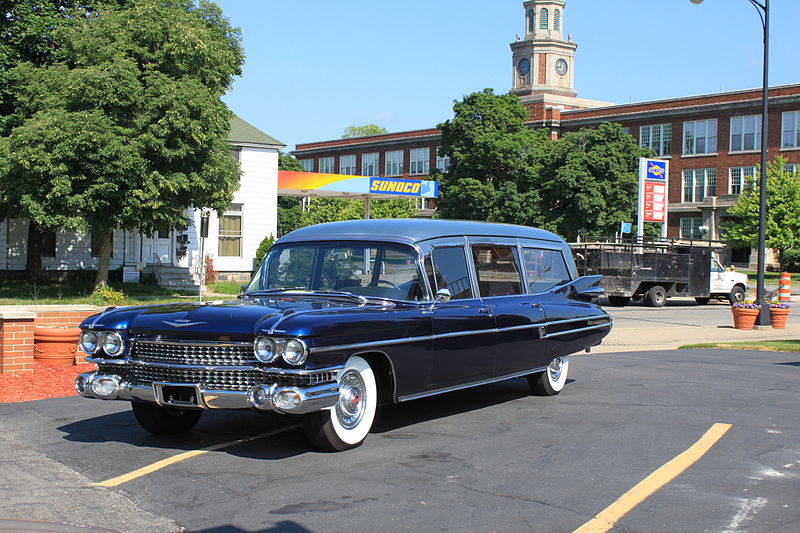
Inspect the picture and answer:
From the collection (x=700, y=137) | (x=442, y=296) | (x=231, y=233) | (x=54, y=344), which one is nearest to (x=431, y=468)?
(x=442, y=296)

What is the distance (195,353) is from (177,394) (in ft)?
1.10

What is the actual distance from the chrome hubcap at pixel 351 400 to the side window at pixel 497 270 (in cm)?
205

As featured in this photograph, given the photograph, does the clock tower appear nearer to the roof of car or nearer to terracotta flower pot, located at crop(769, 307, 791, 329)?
terracotta flower pot, located at crop(769, 307, 791, 329)

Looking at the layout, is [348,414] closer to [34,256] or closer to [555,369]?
[555,369]

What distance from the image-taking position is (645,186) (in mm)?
37344

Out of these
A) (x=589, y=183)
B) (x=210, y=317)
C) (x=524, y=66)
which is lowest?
(x=210, y=317)

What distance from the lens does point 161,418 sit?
740cm

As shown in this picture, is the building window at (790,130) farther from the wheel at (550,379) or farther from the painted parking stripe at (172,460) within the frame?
the painted parking stripe at (172,460)

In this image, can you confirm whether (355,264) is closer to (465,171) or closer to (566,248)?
(566,248)

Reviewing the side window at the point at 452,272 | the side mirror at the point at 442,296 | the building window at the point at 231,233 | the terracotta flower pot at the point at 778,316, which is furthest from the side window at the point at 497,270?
the building window at the point at 231,233

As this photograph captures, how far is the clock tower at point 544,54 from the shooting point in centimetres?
12006

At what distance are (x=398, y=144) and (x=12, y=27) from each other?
72.6 m

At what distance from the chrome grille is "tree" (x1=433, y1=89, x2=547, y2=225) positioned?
165ft

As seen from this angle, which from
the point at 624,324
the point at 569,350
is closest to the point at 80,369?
the point at 569,350
